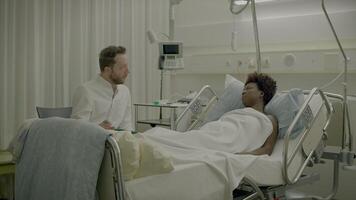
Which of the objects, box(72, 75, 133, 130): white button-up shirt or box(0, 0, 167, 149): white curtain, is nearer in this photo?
box(72, 75, 133, 130): white button-up shirt

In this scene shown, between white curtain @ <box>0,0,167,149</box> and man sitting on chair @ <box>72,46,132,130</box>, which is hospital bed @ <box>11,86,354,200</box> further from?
white curtain @ <box>0,0,167,149</box>

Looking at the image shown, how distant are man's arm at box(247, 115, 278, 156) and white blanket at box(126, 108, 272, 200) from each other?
34mm

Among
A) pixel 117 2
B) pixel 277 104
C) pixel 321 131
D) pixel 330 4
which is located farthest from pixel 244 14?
pixel 321 131

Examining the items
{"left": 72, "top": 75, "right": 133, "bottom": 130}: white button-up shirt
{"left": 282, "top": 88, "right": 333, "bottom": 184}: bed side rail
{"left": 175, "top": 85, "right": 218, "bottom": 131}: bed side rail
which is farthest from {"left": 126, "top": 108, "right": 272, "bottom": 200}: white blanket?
{"left": 72, "top": 75, "right": 133, "bottom": 130}: white button-up shirt

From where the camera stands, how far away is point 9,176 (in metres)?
3.37

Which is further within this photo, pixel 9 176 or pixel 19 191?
pixel 9 176

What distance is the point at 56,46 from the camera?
3846 mm

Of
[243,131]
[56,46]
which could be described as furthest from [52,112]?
[243,131]

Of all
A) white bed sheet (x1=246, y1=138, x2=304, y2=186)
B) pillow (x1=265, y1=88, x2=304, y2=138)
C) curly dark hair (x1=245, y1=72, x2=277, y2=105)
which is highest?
curly dark hair (x1=245, y1=72, x2=277, y2=105)

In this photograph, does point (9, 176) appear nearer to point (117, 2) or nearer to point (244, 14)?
point (117, 2)

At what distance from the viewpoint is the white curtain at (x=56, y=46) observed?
3553 millimetres

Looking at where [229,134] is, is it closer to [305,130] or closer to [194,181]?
[305,130]

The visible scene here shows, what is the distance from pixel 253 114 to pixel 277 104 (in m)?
0.19

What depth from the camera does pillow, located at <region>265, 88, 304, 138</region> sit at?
272 centimetres
